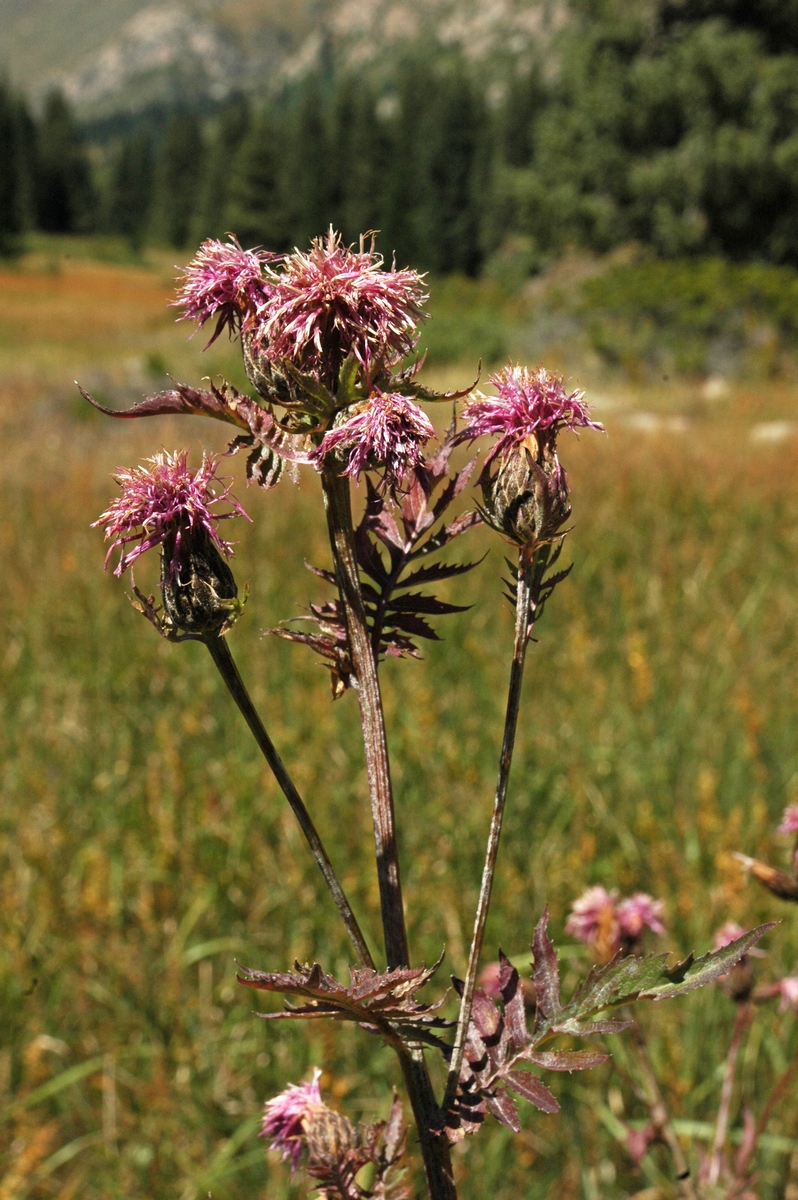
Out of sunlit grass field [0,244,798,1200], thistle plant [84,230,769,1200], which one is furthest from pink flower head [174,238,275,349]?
sunlit grass field [0,244,798,1200]

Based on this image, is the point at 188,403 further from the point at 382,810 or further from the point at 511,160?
the point at 511,160

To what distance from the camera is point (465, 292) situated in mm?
35750

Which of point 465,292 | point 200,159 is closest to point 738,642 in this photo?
point 465,292

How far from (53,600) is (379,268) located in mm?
4817

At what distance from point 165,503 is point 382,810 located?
0.32 meters

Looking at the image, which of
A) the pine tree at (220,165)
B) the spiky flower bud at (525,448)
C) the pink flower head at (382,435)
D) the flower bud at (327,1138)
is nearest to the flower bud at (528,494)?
the spiky flower bud at (525,448)

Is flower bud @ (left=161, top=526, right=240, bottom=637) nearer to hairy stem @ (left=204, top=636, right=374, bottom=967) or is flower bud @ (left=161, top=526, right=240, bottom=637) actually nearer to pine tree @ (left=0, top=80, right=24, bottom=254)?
hairy stem @ (left=204, top=636, right=374, bottom=967)

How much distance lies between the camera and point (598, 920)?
5.45 ft

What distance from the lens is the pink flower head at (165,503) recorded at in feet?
2.67

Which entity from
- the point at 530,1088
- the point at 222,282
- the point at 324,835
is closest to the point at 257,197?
the point at 324,835

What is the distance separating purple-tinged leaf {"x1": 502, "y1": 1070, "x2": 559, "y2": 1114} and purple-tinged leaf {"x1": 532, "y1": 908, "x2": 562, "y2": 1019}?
0.22 feet

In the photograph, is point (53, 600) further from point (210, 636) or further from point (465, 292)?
point (465, 292)

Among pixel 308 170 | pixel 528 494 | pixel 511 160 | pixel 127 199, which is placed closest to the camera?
pixel 528 494

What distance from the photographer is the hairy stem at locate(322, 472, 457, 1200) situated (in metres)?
0.81
